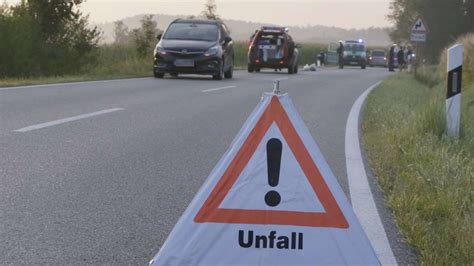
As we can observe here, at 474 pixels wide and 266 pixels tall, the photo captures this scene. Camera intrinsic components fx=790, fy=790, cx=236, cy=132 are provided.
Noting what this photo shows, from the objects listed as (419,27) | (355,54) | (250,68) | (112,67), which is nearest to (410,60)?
(250,68)

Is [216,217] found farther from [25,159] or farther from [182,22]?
[182,22]

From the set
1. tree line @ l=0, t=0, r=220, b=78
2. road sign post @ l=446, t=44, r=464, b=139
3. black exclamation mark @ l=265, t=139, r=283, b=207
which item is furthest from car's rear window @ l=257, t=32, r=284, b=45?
black exclamation mark @ l=265, t=139, r=283, b=207

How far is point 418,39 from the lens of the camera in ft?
94.5

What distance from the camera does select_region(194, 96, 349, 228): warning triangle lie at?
11.5 feet

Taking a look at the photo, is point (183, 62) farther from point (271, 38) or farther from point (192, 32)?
point (271, 38)

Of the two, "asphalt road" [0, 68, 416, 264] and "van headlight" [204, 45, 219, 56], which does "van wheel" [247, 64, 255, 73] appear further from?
"asphalt road" [0, 68, 416, 264]

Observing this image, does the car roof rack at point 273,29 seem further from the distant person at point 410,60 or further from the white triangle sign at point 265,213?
the white triangle sign at point 265,213

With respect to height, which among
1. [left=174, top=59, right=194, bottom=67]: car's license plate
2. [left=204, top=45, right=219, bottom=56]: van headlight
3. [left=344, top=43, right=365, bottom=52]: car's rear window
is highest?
[left=204, top=45, right=219, bottom=56]: van headlight

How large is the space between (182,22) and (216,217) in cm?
2086

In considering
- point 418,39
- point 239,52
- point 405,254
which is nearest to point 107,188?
point 405,254

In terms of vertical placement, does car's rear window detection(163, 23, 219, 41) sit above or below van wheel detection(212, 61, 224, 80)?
above

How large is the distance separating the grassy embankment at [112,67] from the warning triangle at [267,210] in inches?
525

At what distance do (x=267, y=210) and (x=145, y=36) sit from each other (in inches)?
1275

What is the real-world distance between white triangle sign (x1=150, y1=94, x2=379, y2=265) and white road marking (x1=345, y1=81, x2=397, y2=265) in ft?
2.92
